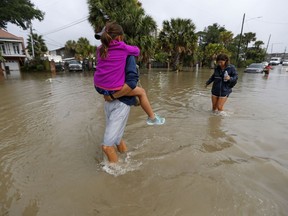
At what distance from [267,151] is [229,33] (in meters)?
43.1

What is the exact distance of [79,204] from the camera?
208 cm

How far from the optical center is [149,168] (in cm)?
273

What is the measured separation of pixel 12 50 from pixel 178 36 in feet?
87.6

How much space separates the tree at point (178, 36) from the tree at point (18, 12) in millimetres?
14223

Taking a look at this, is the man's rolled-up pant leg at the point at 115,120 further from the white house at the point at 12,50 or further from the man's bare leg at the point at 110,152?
the white house at the point at 12,50

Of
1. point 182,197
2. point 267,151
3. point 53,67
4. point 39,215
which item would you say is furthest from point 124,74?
point 53,67

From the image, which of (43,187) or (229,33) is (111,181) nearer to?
(43,187)

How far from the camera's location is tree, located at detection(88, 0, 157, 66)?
17578 mm

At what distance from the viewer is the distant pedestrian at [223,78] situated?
15.8ft

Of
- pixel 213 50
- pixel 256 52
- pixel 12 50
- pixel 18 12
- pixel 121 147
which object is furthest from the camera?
pixel 256 52

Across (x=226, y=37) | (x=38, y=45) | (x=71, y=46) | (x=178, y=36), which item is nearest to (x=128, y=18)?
(x=178, y=36)

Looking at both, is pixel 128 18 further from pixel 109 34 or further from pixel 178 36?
pixel 109 34

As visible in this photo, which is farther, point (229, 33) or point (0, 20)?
point (229, 33)

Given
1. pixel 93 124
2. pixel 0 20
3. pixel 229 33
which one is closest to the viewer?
pixel 93 124
